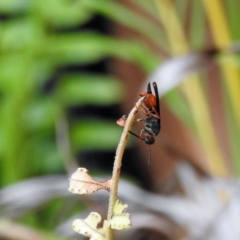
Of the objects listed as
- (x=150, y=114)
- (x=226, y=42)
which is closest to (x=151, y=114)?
(x=150, y=114)

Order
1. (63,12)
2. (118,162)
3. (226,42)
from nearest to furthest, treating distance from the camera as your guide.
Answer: (118,162), (226,42), (63,12)

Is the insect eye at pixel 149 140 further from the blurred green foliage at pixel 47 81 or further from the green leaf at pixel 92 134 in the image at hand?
the green leaf at pixel 92 134

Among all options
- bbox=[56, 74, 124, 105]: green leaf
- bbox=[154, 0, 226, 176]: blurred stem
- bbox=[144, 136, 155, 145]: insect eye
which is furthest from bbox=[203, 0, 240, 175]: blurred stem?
bbox=[56, 74, 124, 105]: green leaf

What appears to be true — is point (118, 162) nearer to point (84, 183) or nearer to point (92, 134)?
point (84, 183)

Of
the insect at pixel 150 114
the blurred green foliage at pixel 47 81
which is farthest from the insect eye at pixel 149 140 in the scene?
the blurred green foliage at pixel 47 81

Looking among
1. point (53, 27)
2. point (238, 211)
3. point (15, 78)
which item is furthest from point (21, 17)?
point (238, 211)

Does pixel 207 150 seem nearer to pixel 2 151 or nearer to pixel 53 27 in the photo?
pixel 2 151

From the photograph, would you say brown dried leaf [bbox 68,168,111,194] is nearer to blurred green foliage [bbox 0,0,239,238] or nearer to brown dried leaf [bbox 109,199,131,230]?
brown dried leaf [bbox 109,199,131,230]
